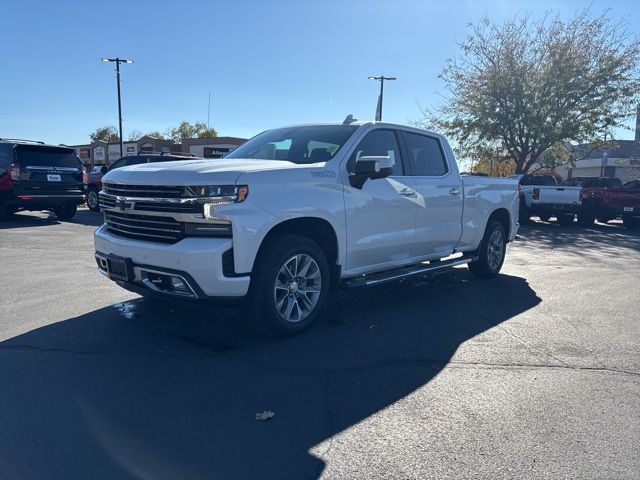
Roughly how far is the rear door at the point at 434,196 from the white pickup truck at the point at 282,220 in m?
0.02

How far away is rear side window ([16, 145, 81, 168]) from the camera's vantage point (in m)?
13.1

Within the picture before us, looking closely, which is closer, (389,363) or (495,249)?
(389,363)

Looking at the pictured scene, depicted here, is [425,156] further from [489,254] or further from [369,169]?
[489,254]

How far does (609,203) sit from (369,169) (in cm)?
1630

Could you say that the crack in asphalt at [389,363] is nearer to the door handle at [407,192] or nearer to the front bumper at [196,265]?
the front bumper at [196,265]

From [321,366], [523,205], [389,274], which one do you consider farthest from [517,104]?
[321,366]

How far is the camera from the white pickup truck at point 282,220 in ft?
14.0

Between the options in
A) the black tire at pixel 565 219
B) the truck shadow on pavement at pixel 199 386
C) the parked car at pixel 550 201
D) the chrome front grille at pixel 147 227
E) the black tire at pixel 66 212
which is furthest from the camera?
the black tire at pixel 565 219

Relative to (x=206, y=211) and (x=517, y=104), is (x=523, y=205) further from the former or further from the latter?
(x=206, y=211)

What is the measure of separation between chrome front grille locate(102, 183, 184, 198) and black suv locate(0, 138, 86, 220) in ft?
31.5

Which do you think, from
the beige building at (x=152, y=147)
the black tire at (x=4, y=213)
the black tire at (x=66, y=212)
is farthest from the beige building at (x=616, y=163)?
the black tire at (x=4, y=213)

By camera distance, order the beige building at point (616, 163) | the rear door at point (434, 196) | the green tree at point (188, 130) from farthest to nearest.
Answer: the green tree at point (188, 130)
the beige building at point (616, 163)
the rear door at point (434, 196)

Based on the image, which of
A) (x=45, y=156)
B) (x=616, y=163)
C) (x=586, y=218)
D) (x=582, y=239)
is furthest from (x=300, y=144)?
(x=616, y=163)

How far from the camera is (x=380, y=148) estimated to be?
589 centimetres
